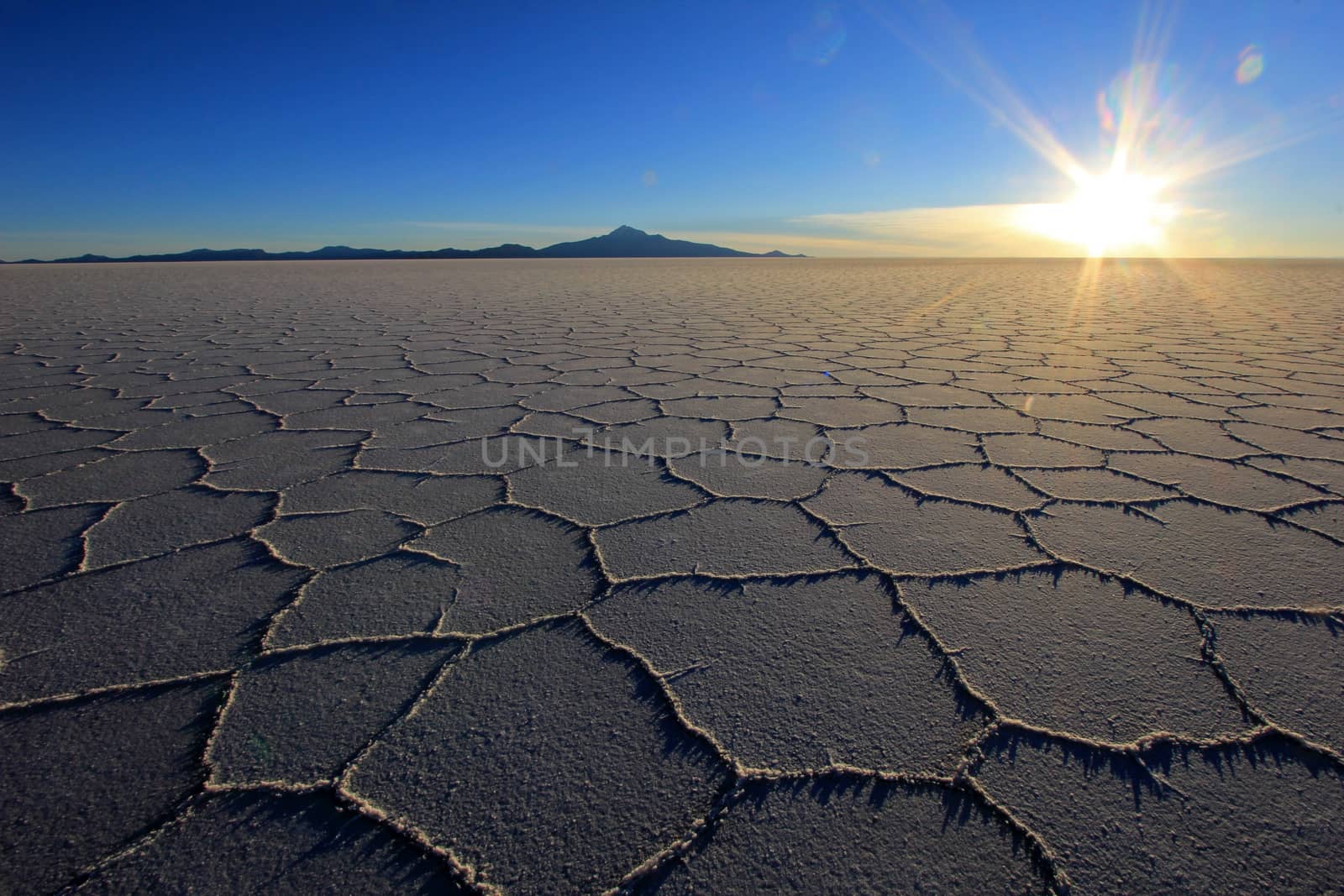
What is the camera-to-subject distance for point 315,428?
1.98 metres

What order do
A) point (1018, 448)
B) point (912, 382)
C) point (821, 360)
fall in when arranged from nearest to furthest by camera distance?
point (1018, 448), point (912, 382), point (821, 360)

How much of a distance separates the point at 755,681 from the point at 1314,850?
0.55m

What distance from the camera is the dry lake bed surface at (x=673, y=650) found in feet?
2.02

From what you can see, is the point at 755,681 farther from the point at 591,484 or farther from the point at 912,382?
the point at 912,382

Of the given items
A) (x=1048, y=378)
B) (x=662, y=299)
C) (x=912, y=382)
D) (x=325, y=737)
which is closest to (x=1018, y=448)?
(x=912, y=382)

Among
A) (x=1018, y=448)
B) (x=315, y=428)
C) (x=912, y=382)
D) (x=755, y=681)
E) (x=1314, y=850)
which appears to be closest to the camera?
(x=1314, y=850)

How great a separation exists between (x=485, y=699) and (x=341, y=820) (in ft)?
0.64

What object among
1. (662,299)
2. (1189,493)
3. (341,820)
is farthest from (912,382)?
(662,299)

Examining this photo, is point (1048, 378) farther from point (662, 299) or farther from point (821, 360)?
point (662, 299)

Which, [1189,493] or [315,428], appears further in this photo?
[315,428]

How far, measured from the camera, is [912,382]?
2.64 meters

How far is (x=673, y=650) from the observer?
897 millimetres

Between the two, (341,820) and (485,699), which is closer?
(341,820)

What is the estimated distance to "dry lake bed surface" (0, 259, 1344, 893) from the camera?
617 millimetres
